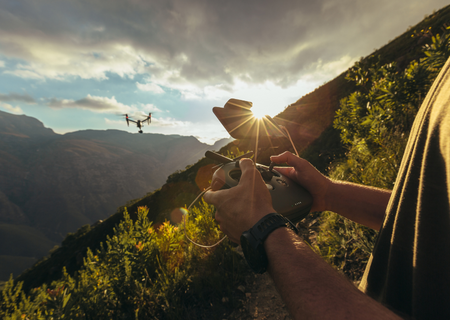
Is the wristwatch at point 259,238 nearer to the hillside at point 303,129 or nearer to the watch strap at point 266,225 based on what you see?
the watch strap at point 266,225

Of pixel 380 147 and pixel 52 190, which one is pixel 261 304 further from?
pixel 52 190

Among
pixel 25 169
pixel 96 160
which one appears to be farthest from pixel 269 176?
pixel 25 169

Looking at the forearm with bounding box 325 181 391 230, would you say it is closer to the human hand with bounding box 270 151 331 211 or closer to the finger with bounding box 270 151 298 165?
the human hand with bounding box 270 151 331 211

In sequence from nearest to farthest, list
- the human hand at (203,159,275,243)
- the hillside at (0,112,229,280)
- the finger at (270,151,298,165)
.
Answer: the human hand at (203,159,275,243)
the finger at (270,151,298,165)
the hillside at (0,112,229,280)

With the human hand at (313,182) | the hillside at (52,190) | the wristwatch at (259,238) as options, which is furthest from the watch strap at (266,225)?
the hillside at (52,190)

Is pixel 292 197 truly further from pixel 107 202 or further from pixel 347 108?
pixel 107 202

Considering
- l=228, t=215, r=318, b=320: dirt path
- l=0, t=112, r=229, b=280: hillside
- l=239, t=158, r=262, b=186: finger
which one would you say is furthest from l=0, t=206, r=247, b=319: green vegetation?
l=0, t=112, r=229, b=280: hillside
